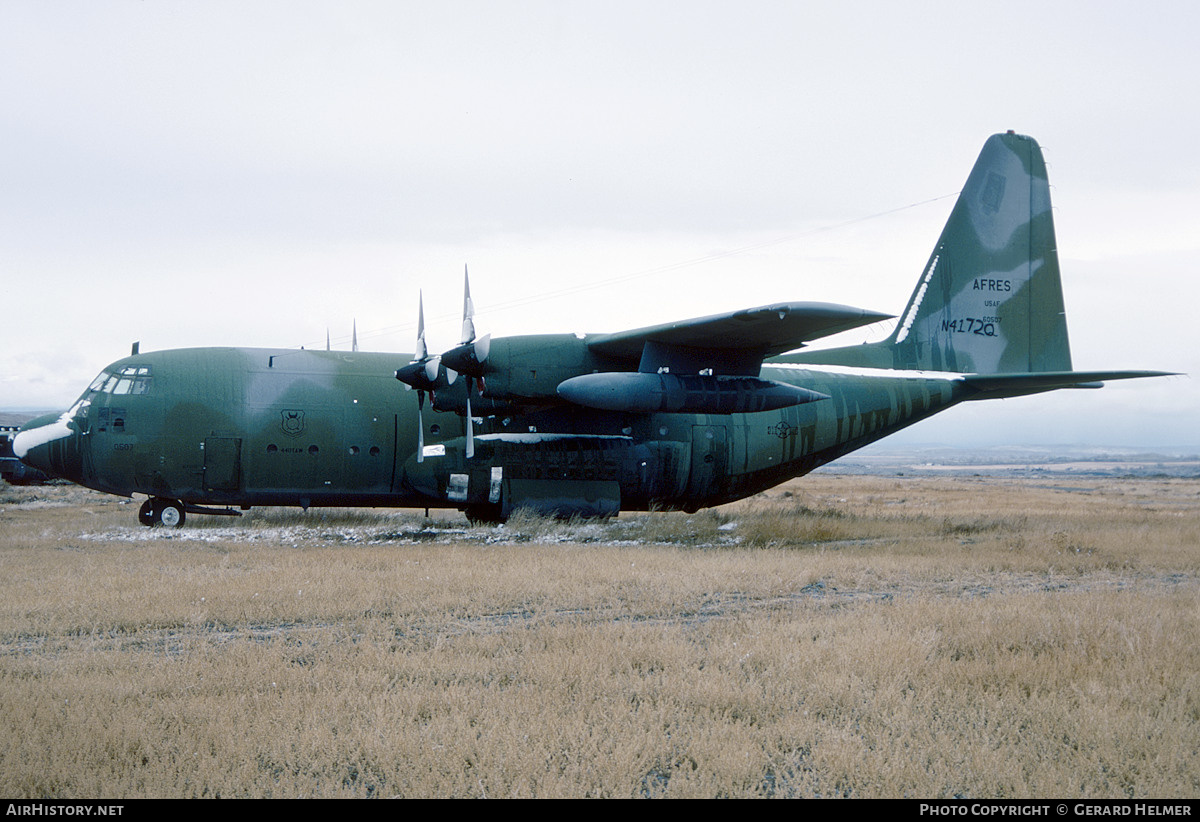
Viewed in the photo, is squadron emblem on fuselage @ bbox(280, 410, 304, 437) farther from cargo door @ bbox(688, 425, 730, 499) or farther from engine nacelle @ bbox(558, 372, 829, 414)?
cargo door @ bbox(688, 425, 730, 499)

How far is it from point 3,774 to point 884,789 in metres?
5.25

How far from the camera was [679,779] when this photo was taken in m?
5.04

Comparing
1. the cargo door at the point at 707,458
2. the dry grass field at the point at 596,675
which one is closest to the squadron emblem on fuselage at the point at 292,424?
the dry grass field at the point at 596,675

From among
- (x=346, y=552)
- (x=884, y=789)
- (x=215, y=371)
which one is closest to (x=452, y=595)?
(x=346, y=552)

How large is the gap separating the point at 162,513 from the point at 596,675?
49.0 feet

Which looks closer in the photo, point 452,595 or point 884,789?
point 884,789

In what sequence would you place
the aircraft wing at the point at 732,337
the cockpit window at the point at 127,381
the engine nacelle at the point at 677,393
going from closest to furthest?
the aircraft wing at the point at 732,337 < the engine nacelle at the point at 677,393 < the cockpit window at the point at 127,381

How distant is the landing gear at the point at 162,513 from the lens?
18.3 m

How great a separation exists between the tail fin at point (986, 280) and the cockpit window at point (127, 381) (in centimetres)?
1500

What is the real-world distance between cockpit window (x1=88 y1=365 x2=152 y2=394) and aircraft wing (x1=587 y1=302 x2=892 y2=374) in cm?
946

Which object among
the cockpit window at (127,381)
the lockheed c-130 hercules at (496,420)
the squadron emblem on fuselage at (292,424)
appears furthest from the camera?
the squadron emblem on fuselage at (292,424)

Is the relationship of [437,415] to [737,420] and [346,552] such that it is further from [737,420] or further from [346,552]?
[737,420]

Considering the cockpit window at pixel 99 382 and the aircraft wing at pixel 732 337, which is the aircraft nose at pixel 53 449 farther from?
the aircraft wing at pixel 732 337

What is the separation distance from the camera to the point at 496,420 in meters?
17.8
